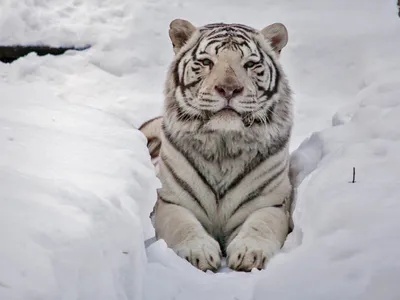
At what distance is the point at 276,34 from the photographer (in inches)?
128

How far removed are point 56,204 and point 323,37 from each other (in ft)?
13.7

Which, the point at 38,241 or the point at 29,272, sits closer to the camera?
the point at 29,272

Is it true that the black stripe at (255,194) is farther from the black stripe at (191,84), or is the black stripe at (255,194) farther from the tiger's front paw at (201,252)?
the black stripe at (191,84)

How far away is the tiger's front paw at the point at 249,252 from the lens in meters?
Answer: 2.53

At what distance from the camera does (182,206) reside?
9.86 feet

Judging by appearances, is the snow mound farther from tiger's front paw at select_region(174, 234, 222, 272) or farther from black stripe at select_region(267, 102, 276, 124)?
black stripe at select_region(267, 102, 276, 124)

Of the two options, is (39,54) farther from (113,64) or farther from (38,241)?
(38,241)

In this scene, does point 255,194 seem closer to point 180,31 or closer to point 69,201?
point 180,31

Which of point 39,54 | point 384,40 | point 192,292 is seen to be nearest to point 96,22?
point 39,54

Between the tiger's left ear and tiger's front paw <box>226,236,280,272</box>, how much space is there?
43.4 inches

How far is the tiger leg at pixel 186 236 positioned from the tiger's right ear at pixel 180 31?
2.70 feet

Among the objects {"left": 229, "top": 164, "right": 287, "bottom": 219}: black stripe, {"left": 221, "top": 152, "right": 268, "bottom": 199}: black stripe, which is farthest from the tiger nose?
{"left": 229, "top": 164, "right": 287, "bottom": 219}: black stripe

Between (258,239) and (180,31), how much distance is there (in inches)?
46.3

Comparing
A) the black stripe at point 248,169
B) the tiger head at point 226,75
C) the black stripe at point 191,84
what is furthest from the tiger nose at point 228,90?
the black stripe at point 248,169
